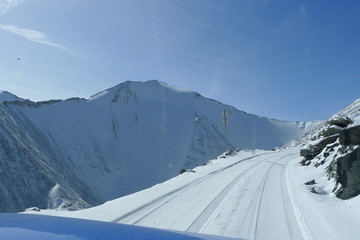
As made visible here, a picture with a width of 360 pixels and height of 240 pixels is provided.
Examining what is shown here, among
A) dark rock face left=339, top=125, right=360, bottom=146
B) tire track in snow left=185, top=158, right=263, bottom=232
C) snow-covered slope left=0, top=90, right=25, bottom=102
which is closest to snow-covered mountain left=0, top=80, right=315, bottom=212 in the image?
snow-covered slope left=0, top=90, right=25, bottom=102

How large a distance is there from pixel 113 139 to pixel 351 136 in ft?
443

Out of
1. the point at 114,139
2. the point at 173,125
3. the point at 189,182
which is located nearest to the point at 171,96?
the point at 173,125

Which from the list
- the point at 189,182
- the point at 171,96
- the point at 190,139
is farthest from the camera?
the point at 171,96

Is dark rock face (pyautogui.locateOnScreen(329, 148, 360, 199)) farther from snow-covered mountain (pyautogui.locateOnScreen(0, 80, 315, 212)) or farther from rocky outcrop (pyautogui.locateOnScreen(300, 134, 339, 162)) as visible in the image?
snow-covered mountain (pyautogui.locateOnScreen(0, 80, 315, 212))

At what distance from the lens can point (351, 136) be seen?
11.5 m

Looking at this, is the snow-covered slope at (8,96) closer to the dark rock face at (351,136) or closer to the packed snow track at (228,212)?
the packed snow track at (228,212)

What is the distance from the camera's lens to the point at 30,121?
120062mm

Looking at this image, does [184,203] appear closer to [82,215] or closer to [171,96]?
[82,215]

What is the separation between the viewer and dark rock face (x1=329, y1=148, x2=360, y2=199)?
33.6ft

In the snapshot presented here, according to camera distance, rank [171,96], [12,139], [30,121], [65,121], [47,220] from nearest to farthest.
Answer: [47,220] < [12,139] < [30,121] < [65,121] < [171,96]

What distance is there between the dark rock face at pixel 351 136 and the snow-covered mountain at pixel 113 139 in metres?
66.8

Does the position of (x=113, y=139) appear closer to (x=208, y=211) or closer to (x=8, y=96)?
(x=8, y=96)

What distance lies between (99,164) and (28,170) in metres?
51.9

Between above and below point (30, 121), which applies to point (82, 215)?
below
